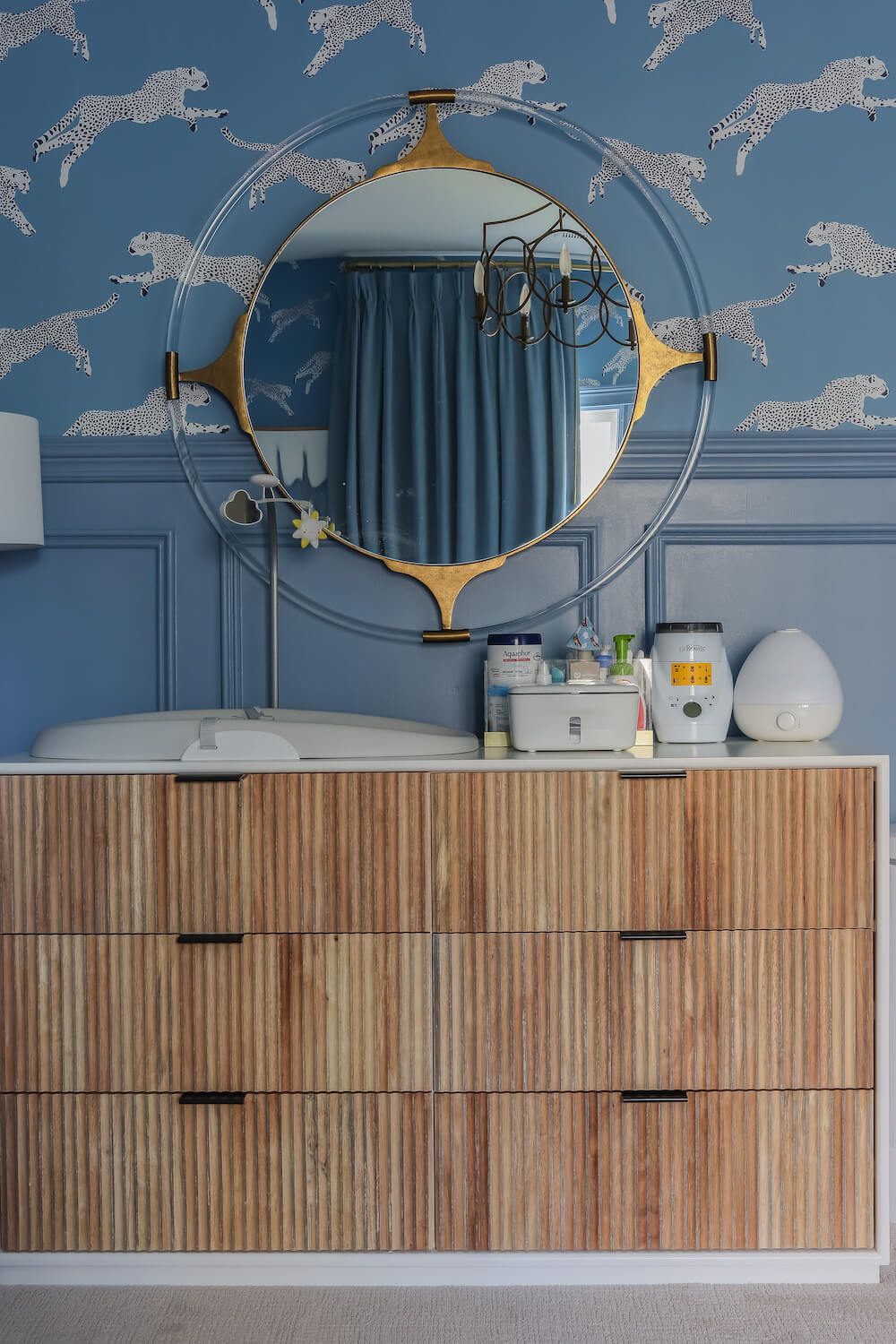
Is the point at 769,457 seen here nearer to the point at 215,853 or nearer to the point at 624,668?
the point at 624,668

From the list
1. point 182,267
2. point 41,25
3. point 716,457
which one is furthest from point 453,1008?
point 41,25

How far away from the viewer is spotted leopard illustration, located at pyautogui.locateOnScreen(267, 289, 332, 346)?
209 cm

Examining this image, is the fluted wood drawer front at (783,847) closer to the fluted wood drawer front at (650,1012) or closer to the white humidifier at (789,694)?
the fluted wood drawer front at (650,1012)

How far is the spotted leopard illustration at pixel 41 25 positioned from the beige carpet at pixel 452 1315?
2460mm

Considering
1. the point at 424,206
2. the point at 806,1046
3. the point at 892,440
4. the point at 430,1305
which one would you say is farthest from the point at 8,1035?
the point at 892,440

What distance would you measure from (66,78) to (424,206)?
0.84 metres

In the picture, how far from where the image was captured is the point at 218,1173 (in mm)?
1708

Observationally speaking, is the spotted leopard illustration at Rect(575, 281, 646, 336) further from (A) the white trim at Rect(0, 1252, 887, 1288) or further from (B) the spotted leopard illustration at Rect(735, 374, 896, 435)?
A: (A) the white trim at Rect(0, 1252, 887, 1288)

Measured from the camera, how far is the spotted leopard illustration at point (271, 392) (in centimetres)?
210

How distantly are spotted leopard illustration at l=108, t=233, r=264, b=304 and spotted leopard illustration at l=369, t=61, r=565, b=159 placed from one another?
0.37m

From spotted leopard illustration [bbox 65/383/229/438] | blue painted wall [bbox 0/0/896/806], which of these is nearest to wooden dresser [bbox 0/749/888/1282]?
blue painted wall [bbox 0/0/896/806]

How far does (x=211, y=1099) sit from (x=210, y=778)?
550 mm

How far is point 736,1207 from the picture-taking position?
5.56 ft

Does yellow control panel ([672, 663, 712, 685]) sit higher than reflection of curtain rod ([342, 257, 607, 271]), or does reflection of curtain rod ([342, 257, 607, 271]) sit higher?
reflection of curtain rod ([342, 257, 607, 271])
